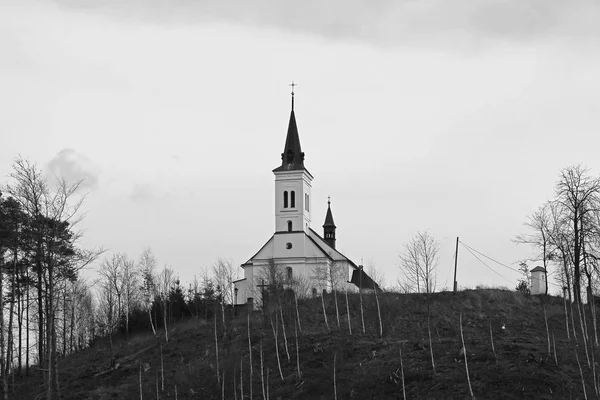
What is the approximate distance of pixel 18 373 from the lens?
45875 mm

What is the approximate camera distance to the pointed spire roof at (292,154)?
244 ft

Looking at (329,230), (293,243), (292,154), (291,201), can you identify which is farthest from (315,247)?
(329,230)

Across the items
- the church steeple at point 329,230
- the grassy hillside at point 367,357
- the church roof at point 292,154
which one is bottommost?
the grassy hillside at point 367,357

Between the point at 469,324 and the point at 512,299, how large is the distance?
8.66 m

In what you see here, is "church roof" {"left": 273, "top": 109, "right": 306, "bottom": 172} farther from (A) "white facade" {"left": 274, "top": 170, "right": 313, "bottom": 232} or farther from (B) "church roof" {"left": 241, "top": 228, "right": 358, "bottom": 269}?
(B) "church roof" {"left": 241, "top": 228, "right": 358, "bottom": 269}

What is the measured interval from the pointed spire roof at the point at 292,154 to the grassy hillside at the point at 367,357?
21655mm

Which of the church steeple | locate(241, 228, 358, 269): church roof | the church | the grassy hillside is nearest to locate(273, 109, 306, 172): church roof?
the church

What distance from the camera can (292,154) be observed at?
75500mm

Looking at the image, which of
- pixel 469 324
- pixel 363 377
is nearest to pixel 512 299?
pixel 469 324

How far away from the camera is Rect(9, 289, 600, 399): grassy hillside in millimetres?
31438

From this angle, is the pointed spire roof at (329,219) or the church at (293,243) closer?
the church at (293,243)

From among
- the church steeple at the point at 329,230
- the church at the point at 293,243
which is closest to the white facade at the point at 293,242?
the church at the point at 293,243

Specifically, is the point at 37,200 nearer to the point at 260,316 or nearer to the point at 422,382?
the point at 422,382

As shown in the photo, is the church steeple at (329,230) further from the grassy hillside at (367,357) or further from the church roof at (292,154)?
the grassy hillside at (367,357)
